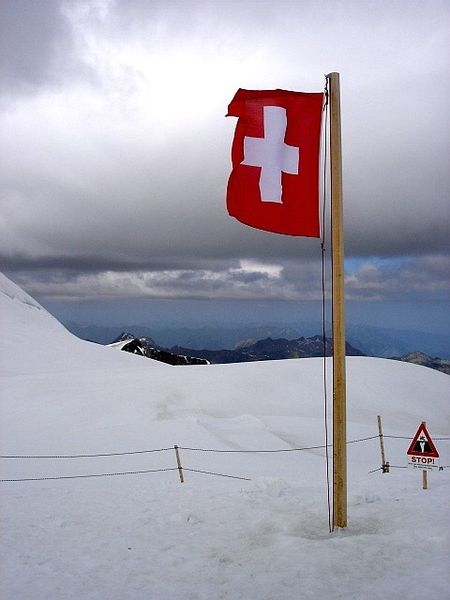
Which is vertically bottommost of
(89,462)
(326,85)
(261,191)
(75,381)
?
(89,462)

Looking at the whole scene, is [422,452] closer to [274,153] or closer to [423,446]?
[423,446]

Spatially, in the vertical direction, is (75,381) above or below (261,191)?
below

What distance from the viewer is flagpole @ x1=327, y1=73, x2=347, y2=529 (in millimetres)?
8258

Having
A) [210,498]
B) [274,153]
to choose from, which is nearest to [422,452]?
[210,498]

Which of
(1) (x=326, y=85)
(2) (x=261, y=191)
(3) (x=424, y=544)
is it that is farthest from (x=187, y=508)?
(1) (x=326, y=85)

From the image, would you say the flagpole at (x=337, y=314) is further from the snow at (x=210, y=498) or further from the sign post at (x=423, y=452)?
the sign post at (x=423, y=452)

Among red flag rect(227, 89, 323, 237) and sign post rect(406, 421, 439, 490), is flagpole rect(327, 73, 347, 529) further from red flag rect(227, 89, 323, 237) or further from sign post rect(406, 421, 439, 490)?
sign post rect(406, 421, 439, 490)

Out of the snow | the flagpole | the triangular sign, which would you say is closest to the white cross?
the flagpole

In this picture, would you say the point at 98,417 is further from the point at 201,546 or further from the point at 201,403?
the point at 201,546

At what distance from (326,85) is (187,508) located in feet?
28.3

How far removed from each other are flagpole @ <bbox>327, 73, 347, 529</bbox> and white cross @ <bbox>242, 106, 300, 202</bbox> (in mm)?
760

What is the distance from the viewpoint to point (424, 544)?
759 centimetres

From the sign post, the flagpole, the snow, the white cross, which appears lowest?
the snow

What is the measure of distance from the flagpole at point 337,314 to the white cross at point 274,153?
29.9 inches
